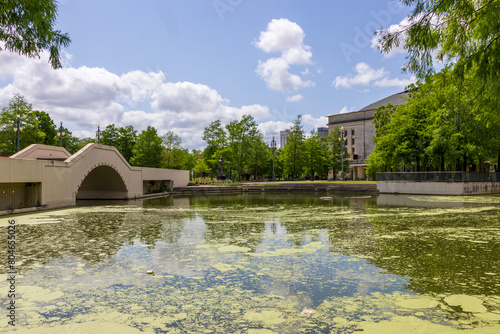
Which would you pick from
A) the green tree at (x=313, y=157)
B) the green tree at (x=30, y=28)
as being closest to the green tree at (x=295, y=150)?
the green tree at (x=313, y=157)

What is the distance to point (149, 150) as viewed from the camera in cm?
5631

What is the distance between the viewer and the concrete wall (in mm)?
29175

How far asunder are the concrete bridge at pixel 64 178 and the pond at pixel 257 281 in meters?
7.25

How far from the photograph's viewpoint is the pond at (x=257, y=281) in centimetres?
438

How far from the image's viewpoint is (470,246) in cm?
864

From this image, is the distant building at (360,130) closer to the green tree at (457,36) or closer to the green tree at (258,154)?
the green tree at (258,154)

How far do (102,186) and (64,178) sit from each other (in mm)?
8568

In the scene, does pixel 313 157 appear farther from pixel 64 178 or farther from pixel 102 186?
pixel 64 178

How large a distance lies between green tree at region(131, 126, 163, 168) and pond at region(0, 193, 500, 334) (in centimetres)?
4542

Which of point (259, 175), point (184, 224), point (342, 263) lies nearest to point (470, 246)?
point (342, 263)

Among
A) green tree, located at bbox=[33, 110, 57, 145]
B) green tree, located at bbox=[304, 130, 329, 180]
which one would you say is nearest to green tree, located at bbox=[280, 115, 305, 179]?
green tree, located at bbox=[304, 130, 329, 180]

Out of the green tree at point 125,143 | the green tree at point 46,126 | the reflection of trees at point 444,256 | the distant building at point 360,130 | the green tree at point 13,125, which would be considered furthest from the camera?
the distant building at point 360,130

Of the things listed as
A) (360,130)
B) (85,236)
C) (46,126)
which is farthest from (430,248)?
(360,130)

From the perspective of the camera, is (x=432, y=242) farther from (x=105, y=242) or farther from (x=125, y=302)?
(x=105, y=242)
